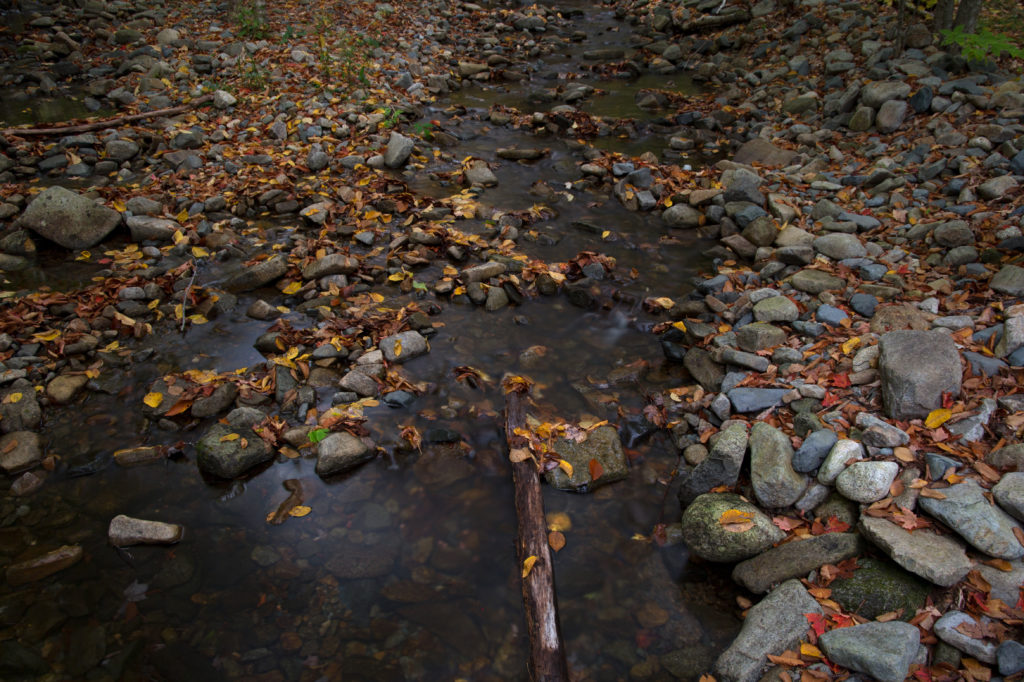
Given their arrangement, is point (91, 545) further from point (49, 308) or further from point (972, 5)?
point (972, 5)

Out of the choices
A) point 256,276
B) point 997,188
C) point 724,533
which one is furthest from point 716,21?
point 724,533

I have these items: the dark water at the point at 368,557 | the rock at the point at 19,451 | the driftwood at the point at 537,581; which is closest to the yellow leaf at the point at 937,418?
the dark water at the point at 368,557

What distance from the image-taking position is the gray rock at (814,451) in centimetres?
390

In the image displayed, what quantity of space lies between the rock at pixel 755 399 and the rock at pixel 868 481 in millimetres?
920

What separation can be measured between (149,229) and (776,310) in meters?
6.85

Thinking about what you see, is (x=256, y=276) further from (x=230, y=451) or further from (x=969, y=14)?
(x=969, y=14)

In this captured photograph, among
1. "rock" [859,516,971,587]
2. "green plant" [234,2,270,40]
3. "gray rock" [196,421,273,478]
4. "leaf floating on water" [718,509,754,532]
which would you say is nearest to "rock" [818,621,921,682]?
"rock" [859,516,971,587]

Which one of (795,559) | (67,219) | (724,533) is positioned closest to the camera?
(795,559)

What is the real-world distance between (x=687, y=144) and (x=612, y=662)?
28.4 feet

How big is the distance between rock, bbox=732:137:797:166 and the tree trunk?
304 centimetres

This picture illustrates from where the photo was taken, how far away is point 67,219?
21.1ft

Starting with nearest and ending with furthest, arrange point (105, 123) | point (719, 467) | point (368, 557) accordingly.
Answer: point (368, 557) → point (719, 467) → point (105, 123)

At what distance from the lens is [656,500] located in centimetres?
427

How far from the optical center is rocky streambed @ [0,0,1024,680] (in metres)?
3.36
